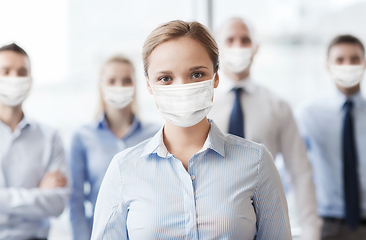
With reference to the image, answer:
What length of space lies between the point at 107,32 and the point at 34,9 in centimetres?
59

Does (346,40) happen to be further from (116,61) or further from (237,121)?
(116,61)

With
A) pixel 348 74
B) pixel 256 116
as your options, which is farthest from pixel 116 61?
pixel 348 74

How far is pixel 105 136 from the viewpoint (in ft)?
6.02

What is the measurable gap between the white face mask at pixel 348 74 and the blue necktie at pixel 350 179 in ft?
0.83

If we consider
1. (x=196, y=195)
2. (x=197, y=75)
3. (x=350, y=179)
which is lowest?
(x=350, y=179)

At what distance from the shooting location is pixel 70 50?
9.45 ft

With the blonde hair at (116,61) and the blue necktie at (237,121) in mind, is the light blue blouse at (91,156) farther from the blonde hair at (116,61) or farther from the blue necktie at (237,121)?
the blue necktie at (237,121)

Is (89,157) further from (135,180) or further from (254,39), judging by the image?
(254,39)

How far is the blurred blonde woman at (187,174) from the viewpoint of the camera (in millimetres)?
1076

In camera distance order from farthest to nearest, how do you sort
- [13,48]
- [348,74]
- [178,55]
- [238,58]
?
[348,74] → [238,58] → [13,48] → [178,55]

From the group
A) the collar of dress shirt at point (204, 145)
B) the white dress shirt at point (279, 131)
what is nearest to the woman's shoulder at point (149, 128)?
the white dress shirt at point (279, 131)

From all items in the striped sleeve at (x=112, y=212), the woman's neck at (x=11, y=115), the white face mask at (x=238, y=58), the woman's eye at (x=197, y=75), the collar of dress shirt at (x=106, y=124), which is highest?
the white face mask at (x=238, y=58)

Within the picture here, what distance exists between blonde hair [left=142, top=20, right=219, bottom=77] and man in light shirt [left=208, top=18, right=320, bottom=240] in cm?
78

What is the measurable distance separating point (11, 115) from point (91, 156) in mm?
436
